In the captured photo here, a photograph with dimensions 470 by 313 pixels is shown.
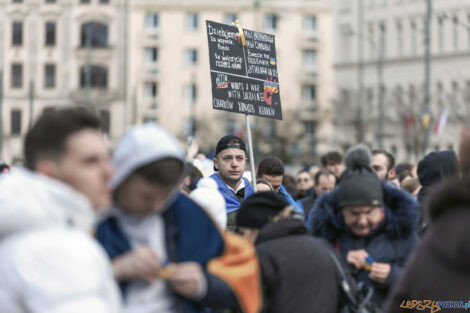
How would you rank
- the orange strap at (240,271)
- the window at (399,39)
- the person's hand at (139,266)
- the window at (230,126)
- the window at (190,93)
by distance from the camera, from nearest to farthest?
the person's hand at (139,266), the orange strap at (240,271), the window at (399,39), the window at (230,126), the window at (190,93)

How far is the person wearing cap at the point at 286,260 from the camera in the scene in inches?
223

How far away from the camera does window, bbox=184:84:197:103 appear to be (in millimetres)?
86625

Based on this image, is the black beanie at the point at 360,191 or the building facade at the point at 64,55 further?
the building facade at the point at 64,55

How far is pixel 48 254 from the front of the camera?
3.43 metres

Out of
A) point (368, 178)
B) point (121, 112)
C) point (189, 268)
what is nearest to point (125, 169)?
point (189, 268)

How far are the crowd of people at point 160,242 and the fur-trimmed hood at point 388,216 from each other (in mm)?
176

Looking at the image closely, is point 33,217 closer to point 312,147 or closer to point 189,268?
point 189,268

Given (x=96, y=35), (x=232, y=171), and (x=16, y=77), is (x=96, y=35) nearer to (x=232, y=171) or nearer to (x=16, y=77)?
(x=16, y=77)

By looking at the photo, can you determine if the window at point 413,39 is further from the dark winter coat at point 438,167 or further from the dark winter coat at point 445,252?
the dark winter coat at point 445,252

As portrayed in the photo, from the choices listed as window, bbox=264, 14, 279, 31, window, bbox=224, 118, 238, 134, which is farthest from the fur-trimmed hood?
window, bbox=264, 14, 279, 31

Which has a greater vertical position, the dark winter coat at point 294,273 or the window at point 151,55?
the window at point 151,55

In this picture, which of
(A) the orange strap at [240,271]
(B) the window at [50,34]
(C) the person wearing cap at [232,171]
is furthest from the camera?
(B) the window at [50,34]

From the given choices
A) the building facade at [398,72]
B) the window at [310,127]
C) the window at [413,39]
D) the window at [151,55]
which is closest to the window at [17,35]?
the window at [151,55]

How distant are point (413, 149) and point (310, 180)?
44.3 metres
